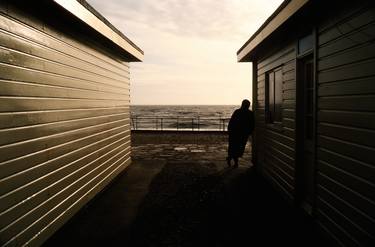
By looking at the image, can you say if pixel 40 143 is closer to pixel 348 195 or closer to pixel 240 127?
pixel 348 195

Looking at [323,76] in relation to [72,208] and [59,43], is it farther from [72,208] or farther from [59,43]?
[72,208]

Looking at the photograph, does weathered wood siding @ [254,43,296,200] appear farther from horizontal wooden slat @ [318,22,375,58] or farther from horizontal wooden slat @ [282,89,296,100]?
horizontal wooden slat @ [318,22,375,58]

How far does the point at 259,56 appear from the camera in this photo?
8.37 m

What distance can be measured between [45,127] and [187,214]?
2.55m

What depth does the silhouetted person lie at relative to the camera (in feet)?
28.5

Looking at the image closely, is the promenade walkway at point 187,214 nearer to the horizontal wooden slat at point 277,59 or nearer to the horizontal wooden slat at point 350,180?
the horizontal wooden slat at point 350,180

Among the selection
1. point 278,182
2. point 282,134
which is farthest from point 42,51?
point 278,182

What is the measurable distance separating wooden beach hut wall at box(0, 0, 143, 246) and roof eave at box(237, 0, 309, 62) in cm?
288

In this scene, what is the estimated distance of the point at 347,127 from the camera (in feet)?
11.8

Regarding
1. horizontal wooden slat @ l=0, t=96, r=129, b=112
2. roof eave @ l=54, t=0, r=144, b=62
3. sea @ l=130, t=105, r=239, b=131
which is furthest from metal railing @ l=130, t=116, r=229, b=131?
horizontal wooden slat @ l=0, t=96, r=129, b=112

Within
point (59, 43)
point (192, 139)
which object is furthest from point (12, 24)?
point (192, 139)

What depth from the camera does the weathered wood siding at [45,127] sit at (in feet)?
11.3

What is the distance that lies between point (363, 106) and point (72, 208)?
13.9 ft

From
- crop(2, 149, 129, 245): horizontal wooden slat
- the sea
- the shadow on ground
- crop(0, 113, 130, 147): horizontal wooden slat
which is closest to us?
crop(0, 113, 130, 147): horizontal wooden slat
